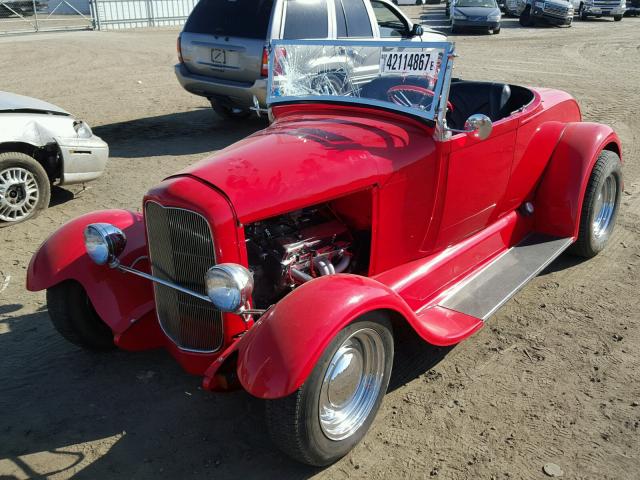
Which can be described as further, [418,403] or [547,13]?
[547,13]

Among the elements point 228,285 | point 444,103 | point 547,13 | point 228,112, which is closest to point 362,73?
point 444,103

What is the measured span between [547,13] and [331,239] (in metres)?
21.8

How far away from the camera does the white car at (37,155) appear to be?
5668 mm

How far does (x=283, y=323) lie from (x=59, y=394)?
161 cm

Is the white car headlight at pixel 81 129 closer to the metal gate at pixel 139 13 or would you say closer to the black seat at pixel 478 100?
the black seat at pixel 478 100

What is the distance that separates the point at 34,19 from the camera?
Result: 67.3ft

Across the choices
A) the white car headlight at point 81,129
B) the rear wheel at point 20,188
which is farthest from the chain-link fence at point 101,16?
the rear wheel at point 20,188

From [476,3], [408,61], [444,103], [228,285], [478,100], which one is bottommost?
[228,285]

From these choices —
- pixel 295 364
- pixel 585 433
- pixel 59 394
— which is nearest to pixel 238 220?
pixel 295 364

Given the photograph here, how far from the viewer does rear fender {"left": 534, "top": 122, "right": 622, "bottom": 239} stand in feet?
15.3

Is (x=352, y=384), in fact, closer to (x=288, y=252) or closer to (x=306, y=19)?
(x=288, y=252)

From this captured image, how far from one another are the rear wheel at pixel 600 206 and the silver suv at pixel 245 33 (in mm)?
4157

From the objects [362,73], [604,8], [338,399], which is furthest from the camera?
[604,8]

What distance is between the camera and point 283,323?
107 inches
